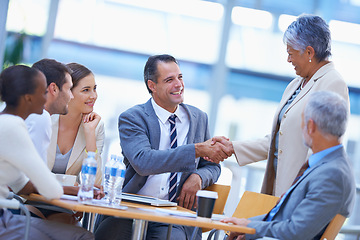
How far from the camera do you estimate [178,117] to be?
3316 mm

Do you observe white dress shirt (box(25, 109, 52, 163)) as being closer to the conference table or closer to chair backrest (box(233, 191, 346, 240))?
the conference table

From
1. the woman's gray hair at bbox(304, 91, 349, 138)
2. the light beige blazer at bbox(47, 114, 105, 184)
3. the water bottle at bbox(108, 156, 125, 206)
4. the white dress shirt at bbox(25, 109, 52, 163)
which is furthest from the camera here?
the light beige blazer at bbox(47, 114, 105, 184)

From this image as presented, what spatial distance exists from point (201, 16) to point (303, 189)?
5558 millimetres

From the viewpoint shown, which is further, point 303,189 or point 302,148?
point 302,148

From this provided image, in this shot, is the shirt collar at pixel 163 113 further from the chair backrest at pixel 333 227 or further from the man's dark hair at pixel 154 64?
the chair backrest at pixel 333 227

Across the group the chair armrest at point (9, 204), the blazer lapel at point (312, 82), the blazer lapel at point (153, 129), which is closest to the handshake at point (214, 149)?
the blazer lapel at point (153, 129)

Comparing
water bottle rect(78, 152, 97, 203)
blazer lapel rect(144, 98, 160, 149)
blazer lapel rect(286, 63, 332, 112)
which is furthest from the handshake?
water bottle rect(78, 152, 97, 203)

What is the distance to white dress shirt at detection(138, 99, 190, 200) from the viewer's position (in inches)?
124

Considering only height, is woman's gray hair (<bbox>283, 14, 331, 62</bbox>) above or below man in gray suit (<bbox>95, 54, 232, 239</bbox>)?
above

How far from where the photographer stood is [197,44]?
7.40 metres

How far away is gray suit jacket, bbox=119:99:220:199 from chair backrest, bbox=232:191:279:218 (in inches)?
13.4

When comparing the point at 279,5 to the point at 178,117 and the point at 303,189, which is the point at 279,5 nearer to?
the point at 178,117

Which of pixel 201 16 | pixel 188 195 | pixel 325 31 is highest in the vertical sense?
pixel 201 16

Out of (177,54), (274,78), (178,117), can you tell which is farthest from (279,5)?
(178,117)
